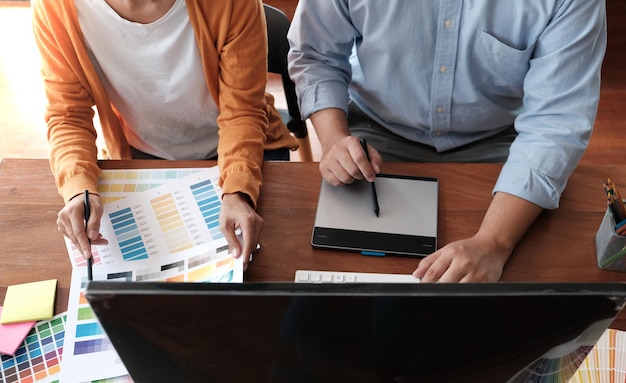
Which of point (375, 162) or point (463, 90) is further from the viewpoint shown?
point (463, 90)

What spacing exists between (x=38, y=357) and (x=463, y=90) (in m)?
0.91

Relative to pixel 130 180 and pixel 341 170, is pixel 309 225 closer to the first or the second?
pixel 341 170

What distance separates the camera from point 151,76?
3.92 ft

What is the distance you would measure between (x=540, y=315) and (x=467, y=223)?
53 centimetres

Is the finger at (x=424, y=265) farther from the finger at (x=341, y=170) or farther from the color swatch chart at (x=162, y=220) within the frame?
the color swatch chart at (x=162, y=220)

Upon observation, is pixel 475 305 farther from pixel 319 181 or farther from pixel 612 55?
pixel 612 55

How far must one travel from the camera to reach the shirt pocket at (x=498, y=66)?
109 cm

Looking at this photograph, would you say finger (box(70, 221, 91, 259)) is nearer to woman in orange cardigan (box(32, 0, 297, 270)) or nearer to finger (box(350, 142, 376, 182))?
woman in orange cardigan (box(32, 0, 297, 270))

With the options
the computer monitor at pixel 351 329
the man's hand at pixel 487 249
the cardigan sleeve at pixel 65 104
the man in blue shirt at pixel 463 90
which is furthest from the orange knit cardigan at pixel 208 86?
the computer monitor at pixel 351 329

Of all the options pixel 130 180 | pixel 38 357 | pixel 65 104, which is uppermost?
pixel 65 104

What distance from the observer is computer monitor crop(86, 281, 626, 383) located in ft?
1.45

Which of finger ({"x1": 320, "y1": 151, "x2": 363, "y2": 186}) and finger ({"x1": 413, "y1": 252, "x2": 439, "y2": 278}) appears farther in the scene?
finger ({"x1": 320, "y1": 151, "x2": 363, "y2": 186})

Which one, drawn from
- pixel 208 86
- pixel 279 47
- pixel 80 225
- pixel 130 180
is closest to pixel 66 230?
pixel 80 225

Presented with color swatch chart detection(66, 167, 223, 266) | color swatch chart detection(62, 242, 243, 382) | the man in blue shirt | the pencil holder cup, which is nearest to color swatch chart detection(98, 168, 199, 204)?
color swatch chart detection(66, 167, 223, 266)
